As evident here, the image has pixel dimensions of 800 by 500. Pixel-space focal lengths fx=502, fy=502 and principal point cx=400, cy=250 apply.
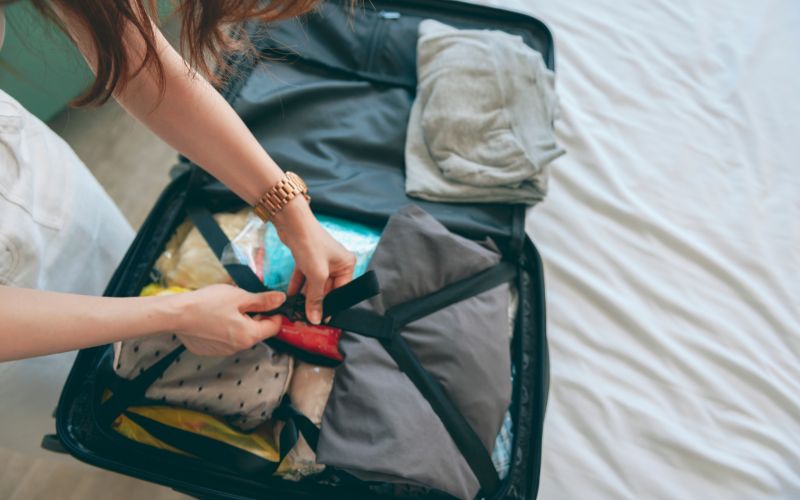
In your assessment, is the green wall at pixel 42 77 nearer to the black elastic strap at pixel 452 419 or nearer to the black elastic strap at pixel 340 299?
the black elastic strap at pixel 340 299

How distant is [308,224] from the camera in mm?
615

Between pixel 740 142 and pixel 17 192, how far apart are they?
1.13 m

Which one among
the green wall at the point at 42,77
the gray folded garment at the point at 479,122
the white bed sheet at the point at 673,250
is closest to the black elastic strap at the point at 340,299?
the gray folded garment at the point at 479,122

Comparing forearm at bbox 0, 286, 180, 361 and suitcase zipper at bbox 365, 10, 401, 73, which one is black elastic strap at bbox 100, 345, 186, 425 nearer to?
forearm at bbox 0, 286, 180, 361

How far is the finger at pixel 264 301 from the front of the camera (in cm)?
59

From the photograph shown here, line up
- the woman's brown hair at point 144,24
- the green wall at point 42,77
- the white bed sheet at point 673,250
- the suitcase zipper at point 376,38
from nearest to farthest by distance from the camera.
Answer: the woman's brown hair at point 144,24
the white bed sheet at point 673,250
the suitcase zipper at point 376,38
the green wall at point 42,77

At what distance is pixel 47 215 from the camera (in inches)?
24.0

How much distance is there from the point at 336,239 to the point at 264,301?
0.16m

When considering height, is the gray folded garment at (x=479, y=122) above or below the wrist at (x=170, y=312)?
above

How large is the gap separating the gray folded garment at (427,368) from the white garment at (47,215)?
376 mm

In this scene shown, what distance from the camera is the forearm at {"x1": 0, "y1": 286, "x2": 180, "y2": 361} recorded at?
0.42 metres

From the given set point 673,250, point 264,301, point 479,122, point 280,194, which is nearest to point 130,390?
point 264,301

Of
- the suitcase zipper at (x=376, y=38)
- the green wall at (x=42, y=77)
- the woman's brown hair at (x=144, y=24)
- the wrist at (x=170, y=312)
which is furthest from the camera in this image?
the green wall at (x=42, y=77)

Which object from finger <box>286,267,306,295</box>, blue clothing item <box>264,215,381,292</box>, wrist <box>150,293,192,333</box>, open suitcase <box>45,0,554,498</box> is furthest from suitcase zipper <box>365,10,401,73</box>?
wrist <box>150,293,192,333</box>
